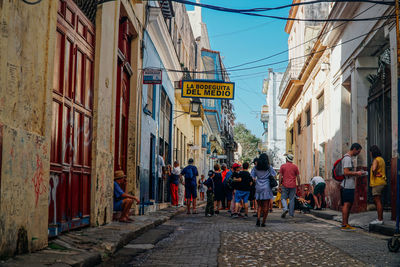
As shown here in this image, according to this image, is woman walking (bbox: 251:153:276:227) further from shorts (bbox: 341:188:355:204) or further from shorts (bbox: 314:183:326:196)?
shorts (bbox: 314:183:326:196)

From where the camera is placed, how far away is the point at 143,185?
13602 millimetres

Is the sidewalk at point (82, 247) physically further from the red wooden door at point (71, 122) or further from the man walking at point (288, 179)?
the man walking at point (288, 179)

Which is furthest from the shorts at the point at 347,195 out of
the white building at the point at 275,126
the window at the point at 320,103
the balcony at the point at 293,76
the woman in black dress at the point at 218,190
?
the white building at the point at 275,126

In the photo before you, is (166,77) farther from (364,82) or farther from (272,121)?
(272,121)

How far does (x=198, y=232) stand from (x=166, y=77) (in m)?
10.6

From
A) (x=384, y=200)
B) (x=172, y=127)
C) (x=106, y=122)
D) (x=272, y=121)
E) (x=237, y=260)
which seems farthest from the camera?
(x=272, y=121)

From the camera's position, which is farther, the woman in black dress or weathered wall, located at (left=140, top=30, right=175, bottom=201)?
the woman in black dress

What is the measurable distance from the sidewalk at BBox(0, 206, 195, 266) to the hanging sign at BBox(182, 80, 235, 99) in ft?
28.3

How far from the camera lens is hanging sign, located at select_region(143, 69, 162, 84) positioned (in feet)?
42.4

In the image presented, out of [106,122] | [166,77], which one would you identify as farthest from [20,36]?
[166,77]

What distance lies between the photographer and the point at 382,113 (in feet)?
42.7

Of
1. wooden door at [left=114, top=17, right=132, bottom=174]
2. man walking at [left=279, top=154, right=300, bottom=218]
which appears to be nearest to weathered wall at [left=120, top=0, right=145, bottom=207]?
wooden door at [left=114, top=17, right=132, bottom=174]

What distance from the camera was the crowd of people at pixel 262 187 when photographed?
9.41 metres

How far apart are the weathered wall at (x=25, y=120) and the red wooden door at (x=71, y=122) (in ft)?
2.39
